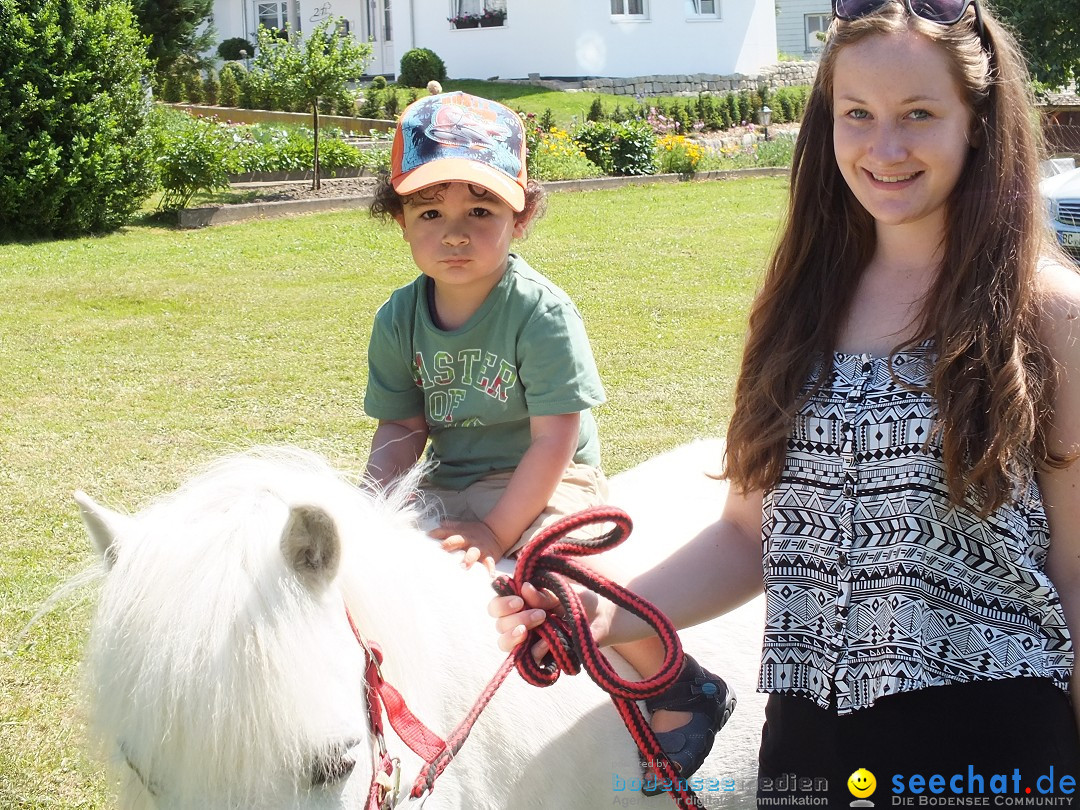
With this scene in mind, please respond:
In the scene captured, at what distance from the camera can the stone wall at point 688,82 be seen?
3003cm

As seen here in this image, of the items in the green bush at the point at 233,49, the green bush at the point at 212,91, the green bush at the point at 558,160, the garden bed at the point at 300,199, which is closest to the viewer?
the garden bed at the point at 300,199

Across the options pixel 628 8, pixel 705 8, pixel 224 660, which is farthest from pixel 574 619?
pixel 705 8

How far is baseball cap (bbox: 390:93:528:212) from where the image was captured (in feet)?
8.36

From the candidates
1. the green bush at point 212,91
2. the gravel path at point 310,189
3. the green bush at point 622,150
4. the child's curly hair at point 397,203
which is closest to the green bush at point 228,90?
the green bush at point 212,91

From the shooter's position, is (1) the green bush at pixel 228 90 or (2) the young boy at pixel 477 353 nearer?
(2) the young boy at pixel 477 353

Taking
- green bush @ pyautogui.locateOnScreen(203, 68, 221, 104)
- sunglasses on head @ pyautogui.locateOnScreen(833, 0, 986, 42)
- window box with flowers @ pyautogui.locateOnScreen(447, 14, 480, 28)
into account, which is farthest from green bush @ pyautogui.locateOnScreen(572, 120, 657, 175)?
sunglasses on head @ pyautogui.locateOnScreen(833, 0, 986, 42)

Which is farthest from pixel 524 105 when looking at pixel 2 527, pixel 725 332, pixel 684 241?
pixel 2 527

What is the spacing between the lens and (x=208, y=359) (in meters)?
8.20

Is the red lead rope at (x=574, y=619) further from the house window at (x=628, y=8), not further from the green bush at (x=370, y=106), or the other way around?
the house window at (x=628, y=8)

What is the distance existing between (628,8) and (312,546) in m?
33.3

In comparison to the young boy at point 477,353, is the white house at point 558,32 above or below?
above

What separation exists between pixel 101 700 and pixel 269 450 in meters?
0.52

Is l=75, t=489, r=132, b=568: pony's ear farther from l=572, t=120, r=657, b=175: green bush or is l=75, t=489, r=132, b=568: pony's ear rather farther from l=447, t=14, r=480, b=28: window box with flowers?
l=447, t=14, r=480, b=28: window box with flowers

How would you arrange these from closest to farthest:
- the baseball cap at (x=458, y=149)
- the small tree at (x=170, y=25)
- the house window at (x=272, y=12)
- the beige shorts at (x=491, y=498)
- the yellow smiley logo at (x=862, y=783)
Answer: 1. the yellow smiley logo at (x=862, y=783)
2. the baseball cap at (x=458, y=149)
3. the beige shorts at (x=491, y=498)
4. the small tree at (x=170, y=25)
5. the house window at (x=272, y=12)
